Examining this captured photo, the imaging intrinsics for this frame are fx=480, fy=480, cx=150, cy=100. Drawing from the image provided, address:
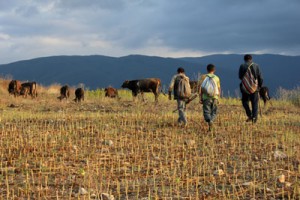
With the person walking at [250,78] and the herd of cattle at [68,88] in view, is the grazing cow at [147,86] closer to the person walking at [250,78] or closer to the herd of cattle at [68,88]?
the herd of cattle at [68,88]

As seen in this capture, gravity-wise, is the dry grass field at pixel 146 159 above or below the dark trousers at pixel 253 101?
below

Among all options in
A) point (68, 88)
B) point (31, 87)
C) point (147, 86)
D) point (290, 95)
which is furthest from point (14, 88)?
point (290, 95)

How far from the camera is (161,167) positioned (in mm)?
8258

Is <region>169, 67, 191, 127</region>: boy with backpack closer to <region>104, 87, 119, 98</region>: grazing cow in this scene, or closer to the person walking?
the person walking

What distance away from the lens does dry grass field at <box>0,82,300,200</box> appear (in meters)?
6.91

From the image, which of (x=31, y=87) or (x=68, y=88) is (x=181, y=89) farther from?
(x=31, y=87)

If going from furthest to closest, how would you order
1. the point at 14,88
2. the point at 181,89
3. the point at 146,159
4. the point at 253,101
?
1. the point at 14,88
2. the point at 253,101
3. the point at 181,89
4. the point at 146,159

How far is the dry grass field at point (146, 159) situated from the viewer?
22.7ft

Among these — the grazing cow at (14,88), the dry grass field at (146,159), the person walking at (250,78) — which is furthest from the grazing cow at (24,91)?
the person walking at (250,78)

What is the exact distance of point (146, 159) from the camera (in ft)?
30.5

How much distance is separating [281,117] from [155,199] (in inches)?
471

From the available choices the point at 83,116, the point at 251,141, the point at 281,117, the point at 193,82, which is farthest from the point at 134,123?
the point at 193,82

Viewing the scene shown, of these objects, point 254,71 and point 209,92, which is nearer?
point 209,92

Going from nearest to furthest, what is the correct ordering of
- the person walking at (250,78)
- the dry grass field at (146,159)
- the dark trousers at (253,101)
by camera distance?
the dry grass field at (146,159) < the person walking at (250,78) < the dark trousers at (253,101)
